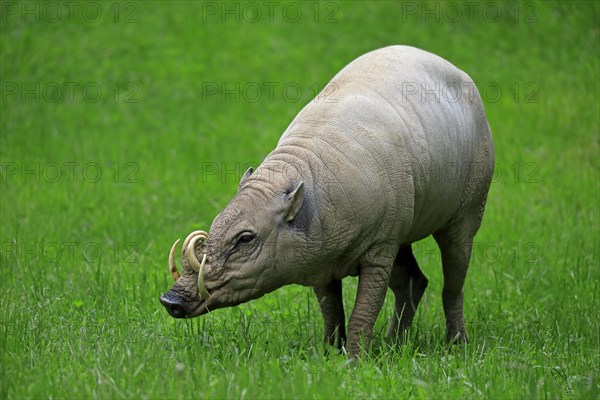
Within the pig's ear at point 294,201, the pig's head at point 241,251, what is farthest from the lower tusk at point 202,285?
the pig's ear at point 294,201

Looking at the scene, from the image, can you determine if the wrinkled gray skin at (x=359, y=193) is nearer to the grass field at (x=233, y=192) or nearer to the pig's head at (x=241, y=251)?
the pig's head at (x=241, y=251)

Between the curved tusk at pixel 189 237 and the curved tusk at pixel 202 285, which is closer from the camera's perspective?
the curved tusk at pixel 202 285

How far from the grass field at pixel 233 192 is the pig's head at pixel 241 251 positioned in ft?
1.13

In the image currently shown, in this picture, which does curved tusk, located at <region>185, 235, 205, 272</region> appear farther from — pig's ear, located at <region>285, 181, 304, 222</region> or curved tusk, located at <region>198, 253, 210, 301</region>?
pig's ear, located at <region>285, 181, 304, 222</region>

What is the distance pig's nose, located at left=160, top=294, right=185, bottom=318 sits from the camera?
5.73 metres

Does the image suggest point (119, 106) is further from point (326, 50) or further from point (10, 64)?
point (326, 50)

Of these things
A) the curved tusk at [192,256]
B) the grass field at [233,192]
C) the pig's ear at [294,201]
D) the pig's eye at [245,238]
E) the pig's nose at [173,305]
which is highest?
the pig's ear at [294,201]

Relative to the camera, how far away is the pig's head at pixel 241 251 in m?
5.78

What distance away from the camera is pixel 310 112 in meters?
6.58

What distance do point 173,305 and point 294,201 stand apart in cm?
92

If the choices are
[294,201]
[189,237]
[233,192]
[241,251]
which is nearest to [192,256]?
[189,237]

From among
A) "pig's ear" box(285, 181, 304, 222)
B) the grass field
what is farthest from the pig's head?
Answer: the grass field

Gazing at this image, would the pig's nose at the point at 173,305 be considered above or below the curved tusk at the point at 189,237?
below

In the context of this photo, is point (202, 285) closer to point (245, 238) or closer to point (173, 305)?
point (173, 305)
